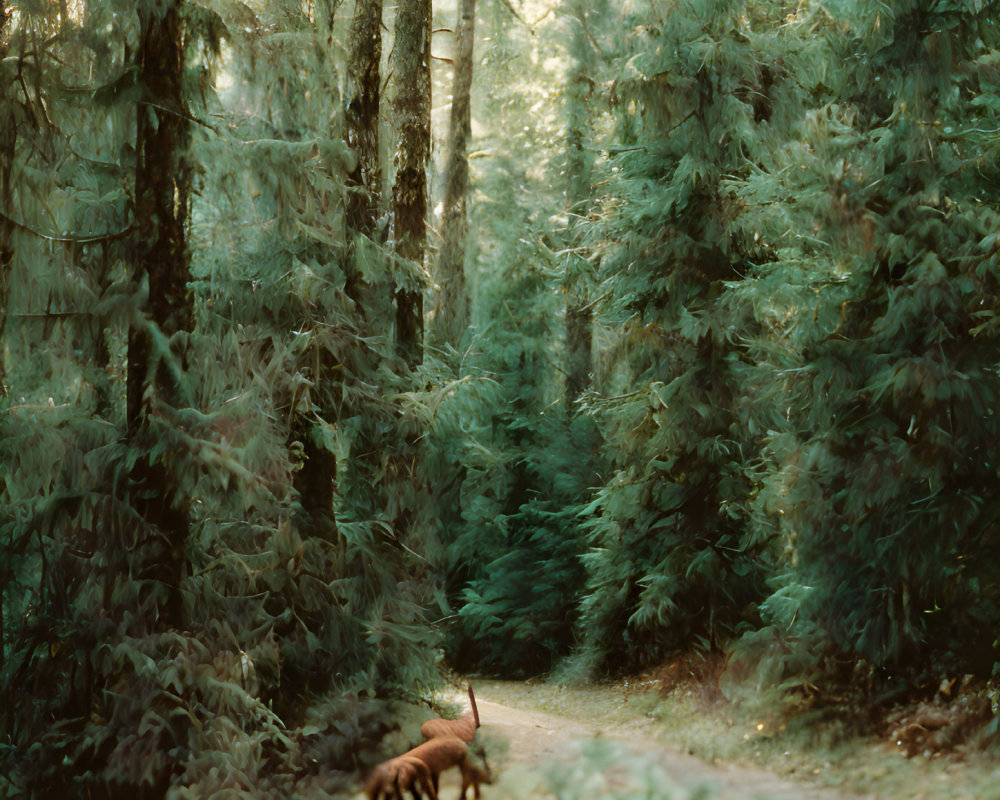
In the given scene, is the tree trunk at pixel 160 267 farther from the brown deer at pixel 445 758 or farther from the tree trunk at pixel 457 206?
the tree trunk at pixel 457 206

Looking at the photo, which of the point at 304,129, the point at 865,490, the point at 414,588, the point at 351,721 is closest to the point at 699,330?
the point at 865,490

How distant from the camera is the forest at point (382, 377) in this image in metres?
5.82

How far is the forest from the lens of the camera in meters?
5.82


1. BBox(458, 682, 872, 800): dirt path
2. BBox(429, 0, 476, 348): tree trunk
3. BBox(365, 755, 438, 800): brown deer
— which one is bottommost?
BBox(458, 682, 872, 800): dirt path

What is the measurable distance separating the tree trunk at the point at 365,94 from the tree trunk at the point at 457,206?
4.87 meters

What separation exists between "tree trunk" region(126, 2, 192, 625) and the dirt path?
3.02 m

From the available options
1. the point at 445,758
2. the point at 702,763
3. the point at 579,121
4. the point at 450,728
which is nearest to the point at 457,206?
the point at 579,121

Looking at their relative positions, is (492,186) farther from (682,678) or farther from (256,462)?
(256,462)

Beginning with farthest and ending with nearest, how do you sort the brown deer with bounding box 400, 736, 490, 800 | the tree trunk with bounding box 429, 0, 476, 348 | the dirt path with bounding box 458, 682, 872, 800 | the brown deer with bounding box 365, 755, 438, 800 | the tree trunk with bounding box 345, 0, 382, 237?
the tree trunk with bounding box 429, 0, 476, 348 → the tree trunk with bounding box 345, 0, 382, 237 → the dirt path with bounding box 458, 682, 872, 800 → the brown deer with bounding box 400, 736, 490, 800 → the brown deer with bounding box 365, 755, 438, 800

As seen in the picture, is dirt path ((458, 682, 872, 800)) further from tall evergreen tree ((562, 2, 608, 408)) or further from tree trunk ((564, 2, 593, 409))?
tall evergreen tree ((562, 2, 608, 408))

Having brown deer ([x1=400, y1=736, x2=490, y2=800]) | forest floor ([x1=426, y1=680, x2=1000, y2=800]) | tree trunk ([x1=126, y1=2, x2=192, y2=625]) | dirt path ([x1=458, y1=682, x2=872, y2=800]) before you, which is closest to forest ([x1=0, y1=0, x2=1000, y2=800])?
tree trunk ([x1=126, y1=2, x2=192, y2=625])

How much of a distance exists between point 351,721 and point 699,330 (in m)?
6.19

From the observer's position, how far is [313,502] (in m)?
8.10

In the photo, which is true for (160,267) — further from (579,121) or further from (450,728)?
(579,121)
